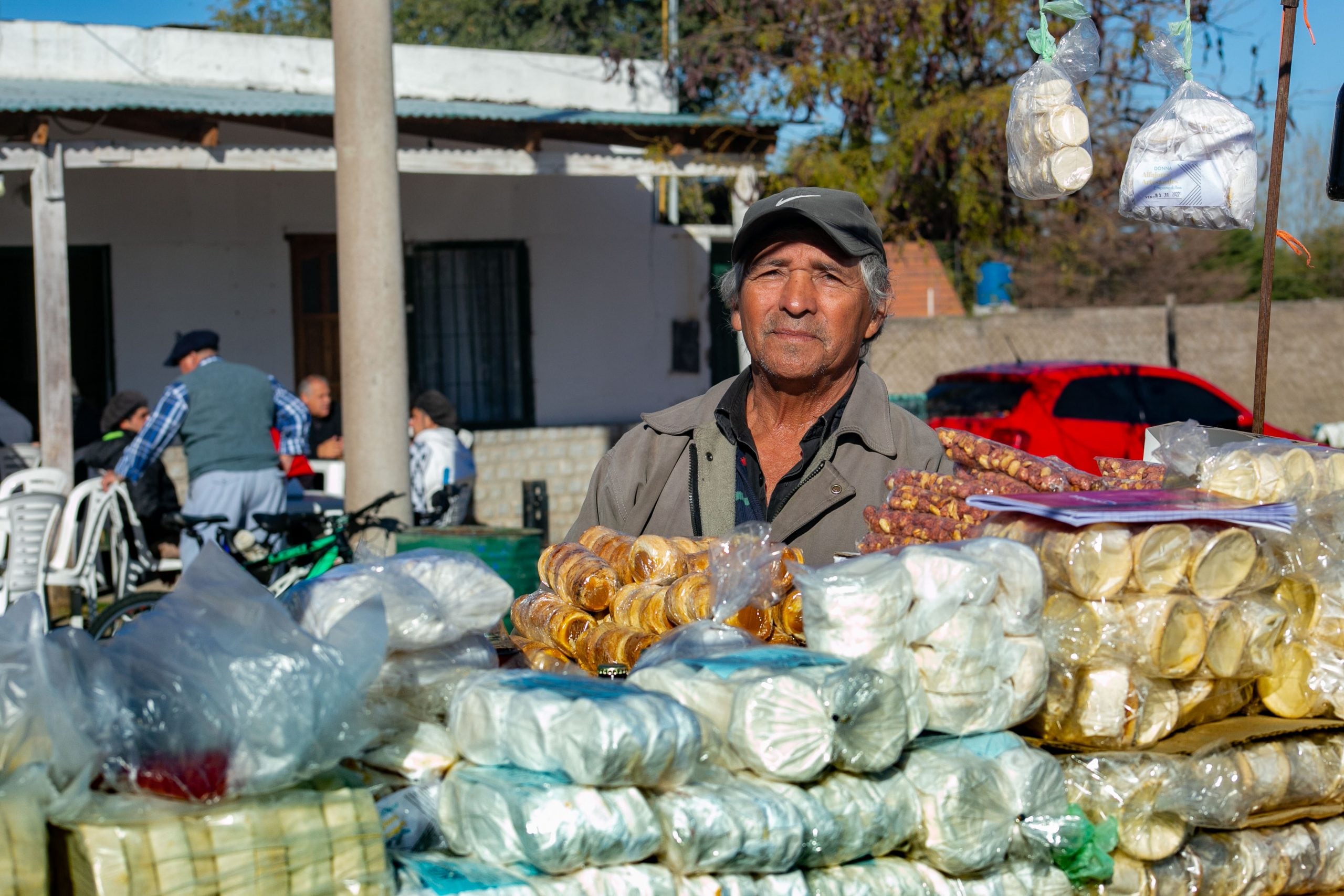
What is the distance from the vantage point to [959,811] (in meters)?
1.65

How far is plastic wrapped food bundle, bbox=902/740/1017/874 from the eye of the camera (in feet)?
5.41

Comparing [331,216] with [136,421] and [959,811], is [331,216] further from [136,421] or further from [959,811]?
[959,811]

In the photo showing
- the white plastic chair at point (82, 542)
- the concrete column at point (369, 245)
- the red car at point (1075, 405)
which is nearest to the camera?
the concrete column at point (369, 245)

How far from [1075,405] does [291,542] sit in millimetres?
6972

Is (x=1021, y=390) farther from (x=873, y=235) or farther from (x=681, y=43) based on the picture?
(x=873, y=235)

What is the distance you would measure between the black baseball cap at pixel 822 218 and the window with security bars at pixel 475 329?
9723 millimetres

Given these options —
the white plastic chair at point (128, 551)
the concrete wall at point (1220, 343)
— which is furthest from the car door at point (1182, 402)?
the white plastic chair at point (128, 551)

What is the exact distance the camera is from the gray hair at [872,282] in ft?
9.47

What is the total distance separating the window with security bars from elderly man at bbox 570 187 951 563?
31.2 feet

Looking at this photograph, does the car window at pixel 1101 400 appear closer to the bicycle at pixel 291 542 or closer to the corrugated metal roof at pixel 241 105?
the corrugated metal roof at pixel 241 105

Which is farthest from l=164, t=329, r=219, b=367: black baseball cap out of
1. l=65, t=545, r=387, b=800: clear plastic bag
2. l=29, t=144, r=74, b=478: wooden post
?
l=65, t=545, r=387, b=800: clear plastic bag

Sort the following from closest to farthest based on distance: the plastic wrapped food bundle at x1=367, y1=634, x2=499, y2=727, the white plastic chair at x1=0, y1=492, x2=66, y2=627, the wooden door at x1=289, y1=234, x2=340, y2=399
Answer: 1. the plastic wrapped food bundle at x1=367, y1=634, x2=499, y2=727
2. the white plastic chair at x1=0, y1=492, x2=66, y2=627
3. the wooden door at x1=289, y1=234, x2=340, y2=399

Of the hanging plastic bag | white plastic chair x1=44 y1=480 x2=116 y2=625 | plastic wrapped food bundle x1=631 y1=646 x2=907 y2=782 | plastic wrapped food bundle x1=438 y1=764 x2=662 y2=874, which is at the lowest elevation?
white plastic chair x1=44 y1=480 x2=116 y2=625

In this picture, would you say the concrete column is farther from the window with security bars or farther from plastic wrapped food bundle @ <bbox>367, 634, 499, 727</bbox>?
plastic wrapped food bundle @ <bbox>367, 634, 499, 727</bbox>
